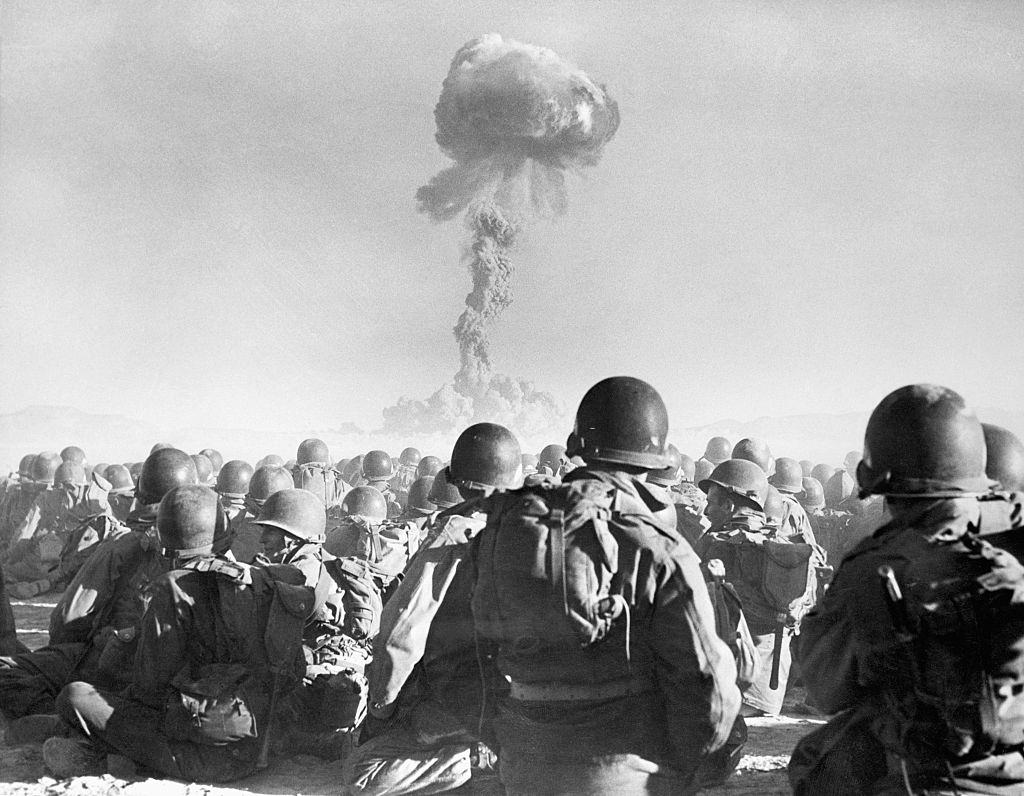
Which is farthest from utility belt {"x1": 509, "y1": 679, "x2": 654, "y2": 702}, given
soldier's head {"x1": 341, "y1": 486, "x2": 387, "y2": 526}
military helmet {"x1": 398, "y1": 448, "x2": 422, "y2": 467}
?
military helmet {"x1": 398, "y1": 448, "x2": 422, "y2": 467}

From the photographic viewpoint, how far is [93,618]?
16.5 feet

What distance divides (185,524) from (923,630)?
3664 millimetres

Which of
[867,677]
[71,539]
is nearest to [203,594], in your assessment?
[867,677]

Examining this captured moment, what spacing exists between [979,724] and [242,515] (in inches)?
280

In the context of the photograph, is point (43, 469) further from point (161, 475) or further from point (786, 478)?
point (786, 478)

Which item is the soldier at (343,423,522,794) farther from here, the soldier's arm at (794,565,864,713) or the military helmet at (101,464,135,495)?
the military helmet at (101,464,135,495)

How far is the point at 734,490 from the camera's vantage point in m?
6.79

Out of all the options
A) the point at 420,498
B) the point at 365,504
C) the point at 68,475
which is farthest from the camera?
the point at 68,475

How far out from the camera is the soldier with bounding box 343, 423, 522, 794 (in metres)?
3.85

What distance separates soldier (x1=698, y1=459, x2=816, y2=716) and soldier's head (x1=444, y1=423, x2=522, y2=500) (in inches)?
92.0

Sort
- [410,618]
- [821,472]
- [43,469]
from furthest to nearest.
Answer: [821,472] < [43,469] < [410,618]

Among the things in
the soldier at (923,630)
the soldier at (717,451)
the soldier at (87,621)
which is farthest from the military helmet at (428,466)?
the soldier at (923,630)

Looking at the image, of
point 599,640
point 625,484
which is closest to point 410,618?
point 599,640

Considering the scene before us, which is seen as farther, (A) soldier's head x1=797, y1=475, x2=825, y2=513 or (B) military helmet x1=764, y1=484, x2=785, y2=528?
(A) soldier's head x1=797, y1=475, x2=825, y2=513
